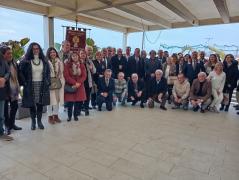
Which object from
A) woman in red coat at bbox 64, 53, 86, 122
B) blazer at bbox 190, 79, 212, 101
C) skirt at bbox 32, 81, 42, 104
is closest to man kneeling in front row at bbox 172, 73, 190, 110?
blazer at bbox 190, 79, 212, 101

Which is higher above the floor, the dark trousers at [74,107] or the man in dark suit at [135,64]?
the man in dark suit at [135,64]

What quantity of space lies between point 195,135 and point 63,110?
2.73 m

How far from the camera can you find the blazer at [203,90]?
4.91 meters

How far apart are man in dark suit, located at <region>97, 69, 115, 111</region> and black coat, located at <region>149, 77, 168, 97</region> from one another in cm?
107

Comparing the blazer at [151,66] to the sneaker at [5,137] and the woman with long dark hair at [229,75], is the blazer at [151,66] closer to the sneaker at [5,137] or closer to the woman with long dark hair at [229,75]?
the woman with long dark hair at [229,75]

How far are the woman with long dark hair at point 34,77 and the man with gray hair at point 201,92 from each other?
10.9ft

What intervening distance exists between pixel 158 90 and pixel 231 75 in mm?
1726

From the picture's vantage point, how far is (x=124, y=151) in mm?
2740

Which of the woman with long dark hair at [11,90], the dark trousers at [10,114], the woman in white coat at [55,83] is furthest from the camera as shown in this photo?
the woman in white coat at [55,83]

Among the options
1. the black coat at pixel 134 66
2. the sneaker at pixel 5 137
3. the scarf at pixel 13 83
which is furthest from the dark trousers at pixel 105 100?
the sneaker at pixel 5 137

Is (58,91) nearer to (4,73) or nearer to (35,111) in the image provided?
(35,111)

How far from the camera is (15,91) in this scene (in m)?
3.08

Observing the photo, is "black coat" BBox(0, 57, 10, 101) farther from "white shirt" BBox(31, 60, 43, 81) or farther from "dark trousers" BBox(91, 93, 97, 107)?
"dark trousers" BBox(91, 93, 97, 107)

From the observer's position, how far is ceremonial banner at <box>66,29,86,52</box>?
17.5 ft
